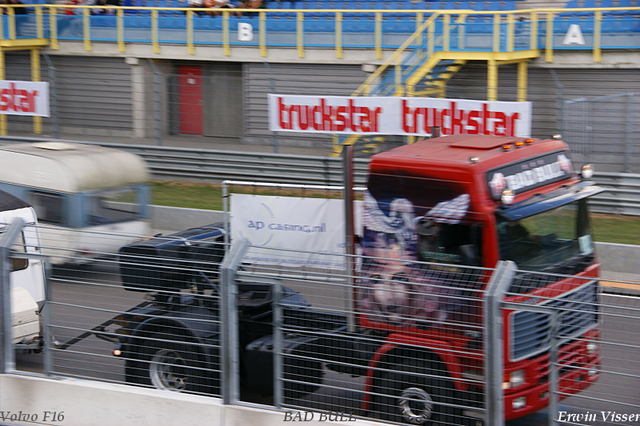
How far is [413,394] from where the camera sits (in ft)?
17.6

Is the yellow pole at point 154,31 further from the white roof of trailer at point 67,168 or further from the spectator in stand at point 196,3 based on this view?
the white roof of trailer at point 67,168

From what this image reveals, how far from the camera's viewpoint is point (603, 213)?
46.4ft

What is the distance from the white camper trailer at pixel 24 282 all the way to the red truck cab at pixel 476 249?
2830 mm

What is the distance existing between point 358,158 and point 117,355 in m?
10.8

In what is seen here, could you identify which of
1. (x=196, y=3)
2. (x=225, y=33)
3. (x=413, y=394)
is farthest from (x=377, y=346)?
(x=196, y=3)

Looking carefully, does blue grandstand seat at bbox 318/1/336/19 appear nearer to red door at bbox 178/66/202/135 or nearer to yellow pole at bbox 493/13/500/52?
red door at bbox 178/66/202/135

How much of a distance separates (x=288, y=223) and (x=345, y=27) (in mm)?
10577

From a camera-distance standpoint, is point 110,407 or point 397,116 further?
point 397,116

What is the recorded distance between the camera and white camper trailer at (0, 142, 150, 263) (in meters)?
11.8

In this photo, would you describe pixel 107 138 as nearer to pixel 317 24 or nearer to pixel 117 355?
pixel 317 24

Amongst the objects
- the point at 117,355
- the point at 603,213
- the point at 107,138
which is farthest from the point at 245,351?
the point at 107,138

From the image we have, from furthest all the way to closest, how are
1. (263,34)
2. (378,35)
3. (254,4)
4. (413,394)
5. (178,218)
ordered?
(254,4) → (263,34) → (378,35) → (178,218) → (413,394)

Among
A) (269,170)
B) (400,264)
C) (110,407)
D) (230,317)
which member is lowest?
(110,407)

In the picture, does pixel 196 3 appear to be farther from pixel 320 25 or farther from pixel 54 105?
pixel 54 105
